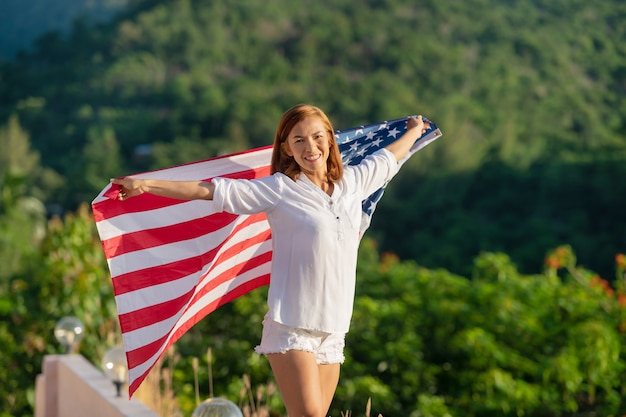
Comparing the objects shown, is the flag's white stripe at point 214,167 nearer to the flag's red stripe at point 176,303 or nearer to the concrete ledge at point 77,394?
the flag's red stripe at point 176,303

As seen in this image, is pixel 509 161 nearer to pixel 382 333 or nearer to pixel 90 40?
pixel 90 40

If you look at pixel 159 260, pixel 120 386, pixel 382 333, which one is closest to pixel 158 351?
pixel 159 260

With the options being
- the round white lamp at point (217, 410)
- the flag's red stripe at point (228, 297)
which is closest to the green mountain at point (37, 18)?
the flag's red stripe at point (228, 297)

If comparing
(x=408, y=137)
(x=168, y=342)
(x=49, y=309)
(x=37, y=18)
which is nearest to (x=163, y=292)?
(x=168, y=342)

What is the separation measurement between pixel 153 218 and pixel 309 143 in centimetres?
69

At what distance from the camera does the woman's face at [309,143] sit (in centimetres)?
307

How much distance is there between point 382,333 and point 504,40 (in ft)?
159

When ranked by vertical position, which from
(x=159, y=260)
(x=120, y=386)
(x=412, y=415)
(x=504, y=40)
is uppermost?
(x=504, y=40)

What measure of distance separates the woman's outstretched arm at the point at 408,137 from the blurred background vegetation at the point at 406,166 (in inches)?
101

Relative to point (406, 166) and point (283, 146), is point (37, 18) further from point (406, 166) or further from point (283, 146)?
point (283, 146)

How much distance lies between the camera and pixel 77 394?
5.42 m

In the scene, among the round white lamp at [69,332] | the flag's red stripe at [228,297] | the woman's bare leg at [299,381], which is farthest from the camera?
the round white lamp at [69,332]

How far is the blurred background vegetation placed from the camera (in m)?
6.79

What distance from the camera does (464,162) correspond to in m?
50.1
